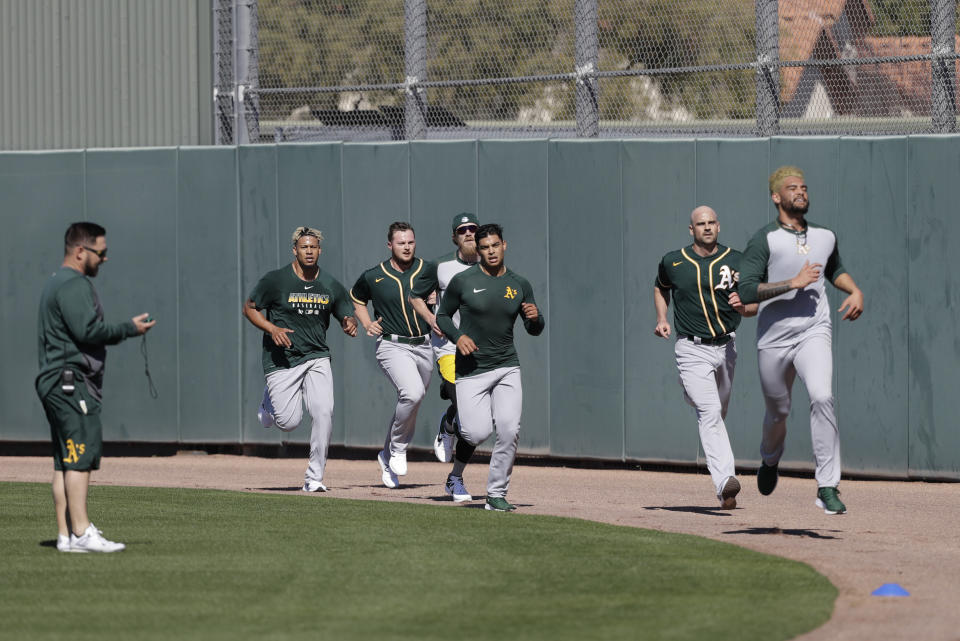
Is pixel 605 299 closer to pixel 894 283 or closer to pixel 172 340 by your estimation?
pixel 894 283

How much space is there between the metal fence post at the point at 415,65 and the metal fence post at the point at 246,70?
6.78 ft

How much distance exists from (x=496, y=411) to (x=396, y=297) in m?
2.33

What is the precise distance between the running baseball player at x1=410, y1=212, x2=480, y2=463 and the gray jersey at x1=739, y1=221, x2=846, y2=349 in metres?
3.40

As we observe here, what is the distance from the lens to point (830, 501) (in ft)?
33.7

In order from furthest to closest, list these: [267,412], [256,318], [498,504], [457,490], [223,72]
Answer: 1. [223,72]
2. [267,412]
3. [256,318]
4. [457,490]
5. [498,504]

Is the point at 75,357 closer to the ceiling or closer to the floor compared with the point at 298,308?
closer to the floor

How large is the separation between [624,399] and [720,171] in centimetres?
243

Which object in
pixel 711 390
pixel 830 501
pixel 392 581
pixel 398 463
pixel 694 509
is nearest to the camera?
pixel 392 581

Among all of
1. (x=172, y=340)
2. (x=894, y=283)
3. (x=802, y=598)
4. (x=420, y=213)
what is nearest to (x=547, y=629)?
(x=802, y=598)

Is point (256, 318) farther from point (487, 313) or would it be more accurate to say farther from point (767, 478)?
point (767, 478)

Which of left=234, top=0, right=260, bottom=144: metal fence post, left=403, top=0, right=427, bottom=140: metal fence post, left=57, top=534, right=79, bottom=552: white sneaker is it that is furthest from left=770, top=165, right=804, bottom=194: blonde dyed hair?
left=234, top=0, right=260, bottom=144: metal fence post

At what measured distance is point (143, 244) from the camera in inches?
691

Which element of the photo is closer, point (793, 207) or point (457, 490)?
point (793, 207)

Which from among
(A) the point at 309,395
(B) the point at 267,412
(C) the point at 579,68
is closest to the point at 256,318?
(A) the point at 309,395
